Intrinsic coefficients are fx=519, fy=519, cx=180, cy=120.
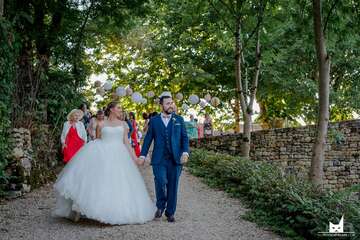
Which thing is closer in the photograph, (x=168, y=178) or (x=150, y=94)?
(x=168, y=178)

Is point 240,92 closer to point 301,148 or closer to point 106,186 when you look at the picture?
point 301,148

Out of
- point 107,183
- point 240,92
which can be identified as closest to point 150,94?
point 240,92

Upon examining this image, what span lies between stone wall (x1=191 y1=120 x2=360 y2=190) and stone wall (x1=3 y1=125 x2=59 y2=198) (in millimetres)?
9411

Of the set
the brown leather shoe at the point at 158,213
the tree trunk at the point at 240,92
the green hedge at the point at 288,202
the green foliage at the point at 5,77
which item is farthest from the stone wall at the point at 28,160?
the tree trunk at the point at 240,92

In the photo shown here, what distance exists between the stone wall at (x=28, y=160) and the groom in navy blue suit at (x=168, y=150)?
3.59 meters

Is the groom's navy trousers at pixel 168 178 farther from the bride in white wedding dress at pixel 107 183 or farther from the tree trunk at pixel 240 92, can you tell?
the tree trunk at pixel 240 92

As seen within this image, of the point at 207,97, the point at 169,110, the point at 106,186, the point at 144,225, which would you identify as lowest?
the point at 144,225

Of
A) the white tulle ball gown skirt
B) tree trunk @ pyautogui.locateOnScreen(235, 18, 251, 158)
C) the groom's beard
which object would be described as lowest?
the white tulle ball gown skirt

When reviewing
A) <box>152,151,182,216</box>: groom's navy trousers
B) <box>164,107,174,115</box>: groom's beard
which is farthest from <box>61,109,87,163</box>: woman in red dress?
<box>164,107,174,115</box>: groom's beard

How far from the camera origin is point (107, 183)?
6613 mm

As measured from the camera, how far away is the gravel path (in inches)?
243

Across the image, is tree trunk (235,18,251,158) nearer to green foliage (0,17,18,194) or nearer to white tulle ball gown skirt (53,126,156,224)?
green foliage (0,17,18,194)

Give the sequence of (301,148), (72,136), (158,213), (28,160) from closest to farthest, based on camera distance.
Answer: (158,213) → (28,160) → (72,136) → (301,148)

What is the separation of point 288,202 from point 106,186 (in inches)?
103
